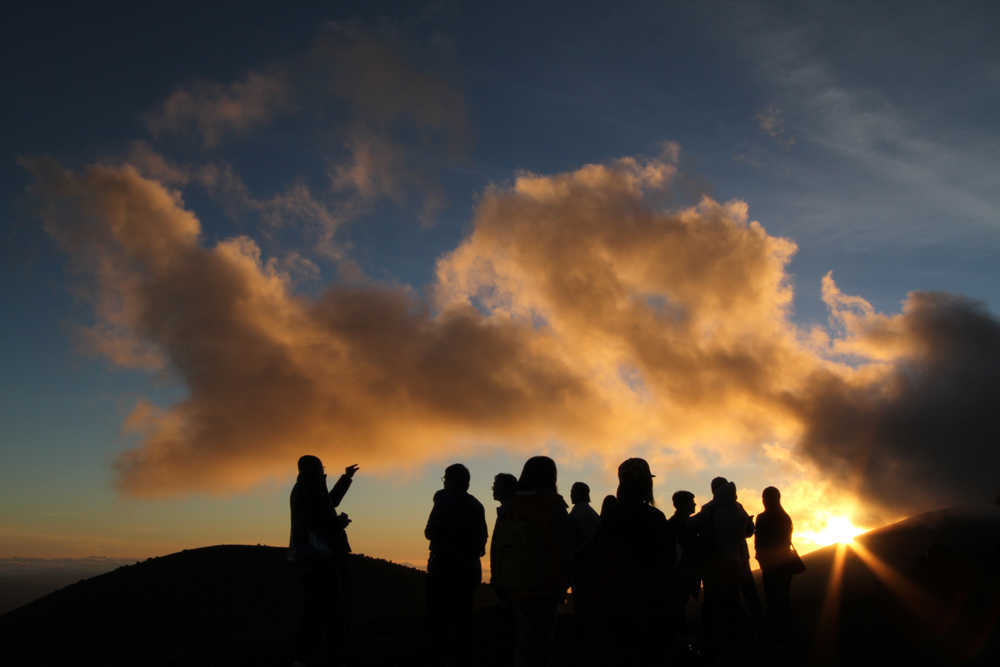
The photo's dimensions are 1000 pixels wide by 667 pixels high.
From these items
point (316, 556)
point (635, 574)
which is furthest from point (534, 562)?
point (316, 556)

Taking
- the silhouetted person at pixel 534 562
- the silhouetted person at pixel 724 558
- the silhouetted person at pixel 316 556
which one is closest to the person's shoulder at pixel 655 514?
the silhouetted person at pixel 534 562

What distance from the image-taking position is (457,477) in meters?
8.55

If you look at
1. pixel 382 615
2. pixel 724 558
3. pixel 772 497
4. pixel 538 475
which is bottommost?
pixel 382 615

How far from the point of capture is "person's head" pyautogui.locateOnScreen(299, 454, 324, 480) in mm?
8852

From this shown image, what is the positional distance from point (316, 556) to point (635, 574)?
458 centimetres

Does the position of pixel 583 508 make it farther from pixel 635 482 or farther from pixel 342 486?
pixel 635 482

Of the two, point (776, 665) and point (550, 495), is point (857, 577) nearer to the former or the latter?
point (776, 665)

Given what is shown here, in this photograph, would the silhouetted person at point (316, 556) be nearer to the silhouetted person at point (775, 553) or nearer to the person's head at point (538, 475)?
the person's head at point (538, 475)

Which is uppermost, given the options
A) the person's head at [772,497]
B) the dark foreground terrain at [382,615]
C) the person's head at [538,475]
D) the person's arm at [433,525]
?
the person's head at [772,497]

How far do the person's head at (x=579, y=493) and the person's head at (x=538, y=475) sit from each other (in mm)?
4621

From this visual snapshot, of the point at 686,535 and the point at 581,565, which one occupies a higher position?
the point at 686,535

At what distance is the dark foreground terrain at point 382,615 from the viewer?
10.6 metres

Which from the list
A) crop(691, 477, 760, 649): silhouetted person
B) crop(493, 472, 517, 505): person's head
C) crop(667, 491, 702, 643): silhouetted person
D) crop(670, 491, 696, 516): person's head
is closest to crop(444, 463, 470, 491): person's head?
crop(493, 472, 517, 505): person's head

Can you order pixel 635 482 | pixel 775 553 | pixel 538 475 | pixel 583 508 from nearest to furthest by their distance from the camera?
pixel 635 482 → pixel 538 475 → pixel 583 508 → pixel 775 553
